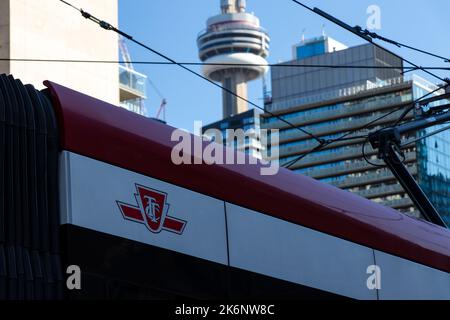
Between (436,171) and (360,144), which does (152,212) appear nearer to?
(436,171)

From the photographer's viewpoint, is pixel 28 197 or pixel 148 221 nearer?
pixel 28 197

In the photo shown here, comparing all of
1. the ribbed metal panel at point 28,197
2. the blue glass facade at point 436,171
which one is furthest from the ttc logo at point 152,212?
the blue glass facade at point 436,171

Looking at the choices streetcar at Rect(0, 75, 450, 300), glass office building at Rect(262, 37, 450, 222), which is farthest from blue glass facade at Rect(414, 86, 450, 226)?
streetcar at Rect(0, 75, 450, 300)

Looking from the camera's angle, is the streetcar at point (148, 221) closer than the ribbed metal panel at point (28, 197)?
No

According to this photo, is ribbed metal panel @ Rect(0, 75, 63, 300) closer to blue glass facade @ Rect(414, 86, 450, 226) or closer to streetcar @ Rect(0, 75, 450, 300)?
streetcar @ Rect(0, 75, 450, 300)

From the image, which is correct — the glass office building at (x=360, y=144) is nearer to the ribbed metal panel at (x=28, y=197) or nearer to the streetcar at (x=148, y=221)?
the streetcar at (x=148, y=221)

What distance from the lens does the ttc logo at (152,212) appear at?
29.1 feet

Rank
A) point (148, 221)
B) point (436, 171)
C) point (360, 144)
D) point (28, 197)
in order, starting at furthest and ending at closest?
1. point (360, 144)
2. point (436, 171)
3. point (148, 221)
4. point (28, 197)

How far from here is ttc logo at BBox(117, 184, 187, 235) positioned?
8.87 meters

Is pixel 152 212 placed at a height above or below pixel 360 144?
below

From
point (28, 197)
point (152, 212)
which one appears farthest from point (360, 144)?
point (28, 197)

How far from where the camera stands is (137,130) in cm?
936

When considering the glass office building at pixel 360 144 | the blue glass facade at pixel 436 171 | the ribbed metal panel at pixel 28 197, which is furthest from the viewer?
the glass office building at pixel 360 144

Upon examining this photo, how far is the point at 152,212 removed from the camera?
9094 millimetres
